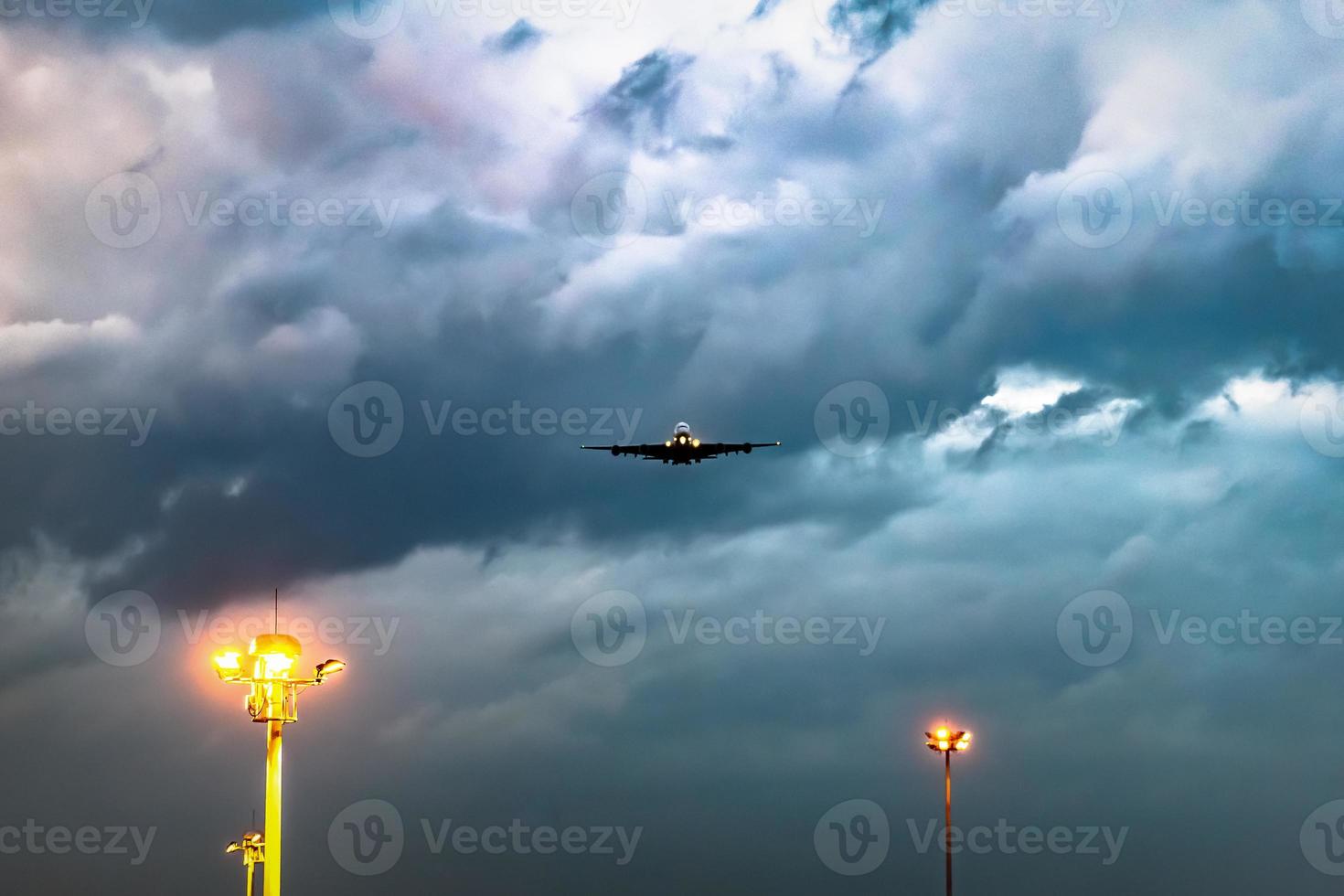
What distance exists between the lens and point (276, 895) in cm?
2458

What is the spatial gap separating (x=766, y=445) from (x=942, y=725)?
41.4 meters

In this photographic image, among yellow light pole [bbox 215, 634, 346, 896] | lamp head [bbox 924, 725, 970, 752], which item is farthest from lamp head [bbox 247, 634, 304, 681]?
lamp head [bbox 924, 725, 970, 752]

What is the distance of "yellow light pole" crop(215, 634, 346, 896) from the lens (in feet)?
80.7

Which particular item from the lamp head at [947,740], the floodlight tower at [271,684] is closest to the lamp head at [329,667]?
the floodlight tower at [271,684]

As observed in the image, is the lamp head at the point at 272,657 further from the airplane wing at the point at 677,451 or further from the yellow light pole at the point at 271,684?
the airplane wing at the point at 677,451

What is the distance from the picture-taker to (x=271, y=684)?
Answer: 2470 centimetres

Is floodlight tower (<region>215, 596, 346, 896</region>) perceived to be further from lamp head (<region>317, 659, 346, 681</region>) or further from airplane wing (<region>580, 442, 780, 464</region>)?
airplane wing (<region>580, 442, 780, 464</region>)

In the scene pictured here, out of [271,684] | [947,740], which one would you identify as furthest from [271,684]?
[947,740]

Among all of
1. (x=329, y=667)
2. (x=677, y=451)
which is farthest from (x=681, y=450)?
(x=329, y=667)

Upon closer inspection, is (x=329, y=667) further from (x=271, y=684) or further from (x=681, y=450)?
(x=681, y=450)

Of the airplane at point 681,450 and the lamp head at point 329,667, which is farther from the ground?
the airplane at point 681,450

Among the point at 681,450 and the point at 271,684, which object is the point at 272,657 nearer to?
the point at 271,684

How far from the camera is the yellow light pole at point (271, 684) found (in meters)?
24.6

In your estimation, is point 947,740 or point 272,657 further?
point 947,740
